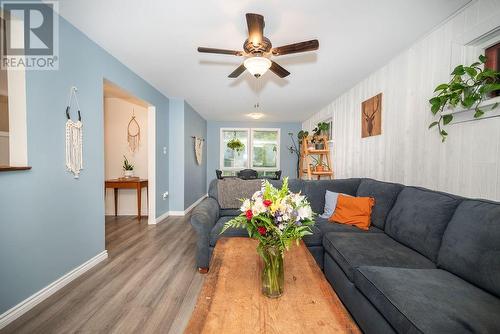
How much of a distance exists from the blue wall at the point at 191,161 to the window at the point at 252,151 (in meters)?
1.20

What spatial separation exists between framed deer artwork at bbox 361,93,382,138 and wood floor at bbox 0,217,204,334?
2928 mm

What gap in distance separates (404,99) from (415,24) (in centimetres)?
77

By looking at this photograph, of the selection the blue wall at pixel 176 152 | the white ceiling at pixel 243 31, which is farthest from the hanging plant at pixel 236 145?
the white ceiling at pixel 243 31

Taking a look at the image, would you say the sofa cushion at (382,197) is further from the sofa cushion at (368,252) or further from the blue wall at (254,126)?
the blue wall at (254,126)

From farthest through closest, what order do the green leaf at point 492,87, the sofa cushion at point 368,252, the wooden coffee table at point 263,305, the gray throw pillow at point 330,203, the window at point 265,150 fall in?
1. the window at point 265,150
2. the gray throw pillow at point 330,203
3. the sofa cushion at point 368,252
4. the green leaf at point 492,87
5. the wooden coffee table at point 263,305

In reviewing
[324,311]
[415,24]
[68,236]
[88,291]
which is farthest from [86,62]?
[415,24]

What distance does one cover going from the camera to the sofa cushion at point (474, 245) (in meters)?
1.18

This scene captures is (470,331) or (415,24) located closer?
(470,331)

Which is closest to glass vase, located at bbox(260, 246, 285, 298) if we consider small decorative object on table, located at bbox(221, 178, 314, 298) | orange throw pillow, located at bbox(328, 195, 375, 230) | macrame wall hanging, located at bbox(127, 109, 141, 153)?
small decorative object on table, located at bbox(221, 178, 314, 298)

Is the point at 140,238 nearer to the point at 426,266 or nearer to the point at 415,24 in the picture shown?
the point at 426,266

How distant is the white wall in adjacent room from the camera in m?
4.45

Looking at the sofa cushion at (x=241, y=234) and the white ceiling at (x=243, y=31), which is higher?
the white ceiling at (x=243, y=31)

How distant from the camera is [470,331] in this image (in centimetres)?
91

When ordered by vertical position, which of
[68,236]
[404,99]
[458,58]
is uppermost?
[458,58]
